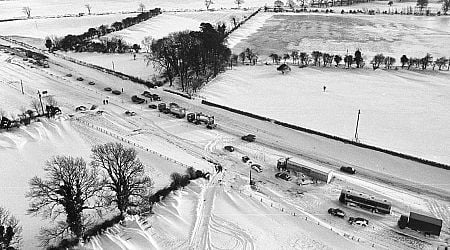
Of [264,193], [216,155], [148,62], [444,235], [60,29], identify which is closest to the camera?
[444,235]

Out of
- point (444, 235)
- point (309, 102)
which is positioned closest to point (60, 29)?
point (309, 102)

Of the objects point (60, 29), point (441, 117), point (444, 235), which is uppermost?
point (60, 29)

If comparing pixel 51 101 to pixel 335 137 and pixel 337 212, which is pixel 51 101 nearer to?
pixel 335 137

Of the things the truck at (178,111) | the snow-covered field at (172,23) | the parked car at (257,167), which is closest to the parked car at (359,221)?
the parked car at (257,167)

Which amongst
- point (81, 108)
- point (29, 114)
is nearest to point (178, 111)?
point (81, 108)

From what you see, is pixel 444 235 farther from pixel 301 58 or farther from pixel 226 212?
pixel 301 58

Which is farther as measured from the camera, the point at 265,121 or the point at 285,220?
the point at 265,121

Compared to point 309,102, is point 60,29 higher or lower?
higher
